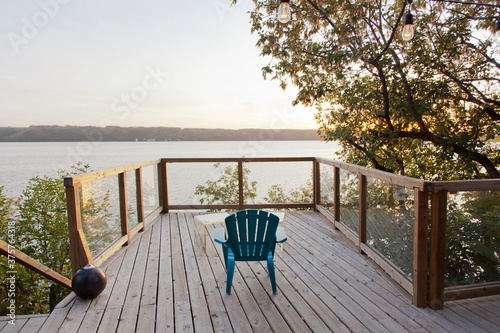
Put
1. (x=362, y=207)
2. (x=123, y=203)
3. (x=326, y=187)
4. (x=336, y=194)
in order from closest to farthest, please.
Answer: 1. (x=362, y=207)
2. (x=123, y=203)
3. (x=336, y=194)
4. (x=326, y=187)

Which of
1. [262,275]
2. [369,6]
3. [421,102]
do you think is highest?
[369,6]

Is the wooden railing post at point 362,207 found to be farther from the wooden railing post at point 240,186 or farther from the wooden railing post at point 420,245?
the wooden railing post at point 240,186

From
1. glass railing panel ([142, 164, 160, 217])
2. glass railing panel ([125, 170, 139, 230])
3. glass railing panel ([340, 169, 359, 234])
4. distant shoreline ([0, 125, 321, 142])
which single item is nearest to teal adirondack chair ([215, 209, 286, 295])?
glass railing panel ([340, 169, 359, 234])

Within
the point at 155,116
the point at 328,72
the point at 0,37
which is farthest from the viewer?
the point at 155,116

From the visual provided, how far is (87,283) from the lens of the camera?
2.63 meters

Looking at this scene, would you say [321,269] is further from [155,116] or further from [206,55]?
[155,116]

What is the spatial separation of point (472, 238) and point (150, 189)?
459 cm

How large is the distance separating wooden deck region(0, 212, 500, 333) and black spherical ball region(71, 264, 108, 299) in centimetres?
8

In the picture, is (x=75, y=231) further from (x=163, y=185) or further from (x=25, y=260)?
(x=163, y=185)

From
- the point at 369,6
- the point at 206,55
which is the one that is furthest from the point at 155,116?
the point at 369,6

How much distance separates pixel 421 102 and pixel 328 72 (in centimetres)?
173

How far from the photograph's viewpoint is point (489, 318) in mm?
2254

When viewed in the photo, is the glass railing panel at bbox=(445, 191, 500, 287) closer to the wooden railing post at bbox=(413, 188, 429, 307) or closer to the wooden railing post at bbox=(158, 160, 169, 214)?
the wooden railing post at bbox=(413, 188, 429, 307)

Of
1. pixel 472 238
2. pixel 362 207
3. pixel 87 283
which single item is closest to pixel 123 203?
pixel 87 283
